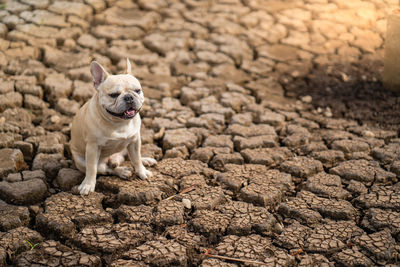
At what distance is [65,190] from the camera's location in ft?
11.5

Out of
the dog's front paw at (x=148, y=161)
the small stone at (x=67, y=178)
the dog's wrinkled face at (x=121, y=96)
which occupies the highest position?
the dog's wrinkled face at (x=121, y=96)

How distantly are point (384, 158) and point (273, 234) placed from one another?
4.53ft

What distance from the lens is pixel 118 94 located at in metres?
3.19

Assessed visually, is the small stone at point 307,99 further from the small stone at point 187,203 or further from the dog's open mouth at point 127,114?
the dog's open mouth at point 127,114

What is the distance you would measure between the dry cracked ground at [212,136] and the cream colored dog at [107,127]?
12 centimetres

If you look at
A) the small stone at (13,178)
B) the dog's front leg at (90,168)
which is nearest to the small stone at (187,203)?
the dog's front leg at (90,168)

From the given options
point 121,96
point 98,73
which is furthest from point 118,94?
point 98,73

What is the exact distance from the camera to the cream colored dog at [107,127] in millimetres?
3188

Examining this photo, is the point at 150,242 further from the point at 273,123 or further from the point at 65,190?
the point at 273,123

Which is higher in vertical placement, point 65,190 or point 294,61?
point 294,61

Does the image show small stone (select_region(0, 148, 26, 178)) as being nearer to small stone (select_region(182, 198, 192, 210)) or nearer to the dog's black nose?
the dog's black nose

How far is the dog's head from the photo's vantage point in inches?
A: 124

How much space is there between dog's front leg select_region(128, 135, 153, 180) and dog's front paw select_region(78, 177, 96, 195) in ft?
1.09

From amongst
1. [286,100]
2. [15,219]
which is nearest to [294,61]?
[286,100]
